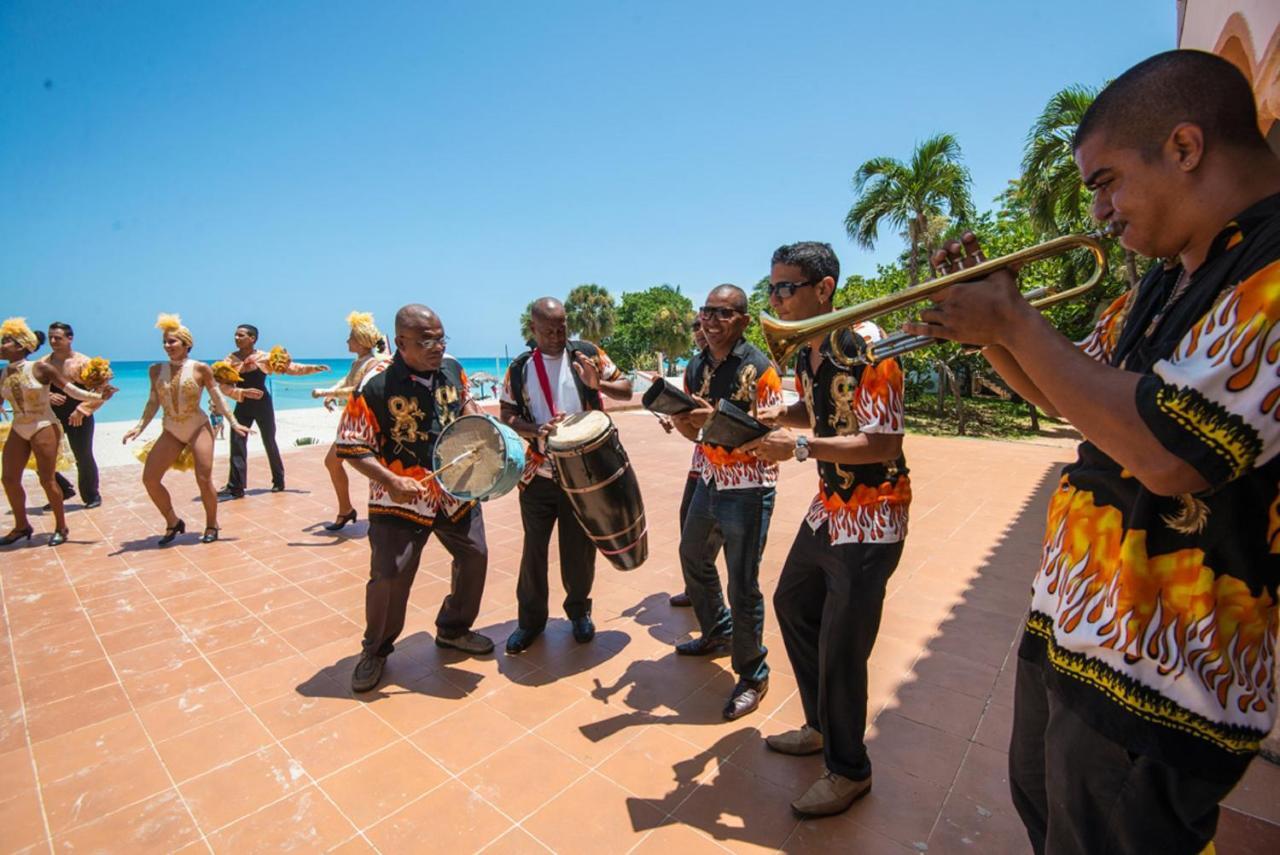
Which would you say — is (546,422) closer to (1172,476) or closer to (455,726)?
(455,726)

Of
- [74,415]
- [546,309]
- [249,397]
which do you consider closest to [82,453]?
[74,415]

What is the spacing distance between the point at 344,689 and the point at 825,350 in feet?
10.8

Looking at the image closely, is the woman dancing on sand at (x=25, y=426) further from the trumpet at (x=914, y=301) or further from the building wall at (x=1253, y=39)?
the building wall at (x=1253, y=39)

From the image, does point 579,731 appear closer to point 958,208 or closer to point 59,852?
point 59,852

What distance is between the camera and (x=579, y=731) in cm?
311

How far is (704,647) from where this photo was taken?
151 inches

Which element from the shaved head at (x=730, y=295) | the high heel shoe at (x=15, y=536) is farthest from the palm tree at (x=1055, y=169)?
the high heel shoe at (x=15, y=536)

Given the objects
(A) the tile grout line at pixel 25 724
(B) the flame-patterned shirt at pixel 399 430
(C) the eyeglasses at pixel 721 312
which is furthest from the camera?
(B) the flame-patterned shirt at pixel 399 430

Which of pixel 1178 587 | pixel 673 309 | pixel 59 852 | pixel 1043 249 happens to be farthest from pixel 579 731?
pixel 673 309

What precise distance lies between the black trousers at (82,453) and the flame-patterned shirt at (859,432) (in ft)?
30.5

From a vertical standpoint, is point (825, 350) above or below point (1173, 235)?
below

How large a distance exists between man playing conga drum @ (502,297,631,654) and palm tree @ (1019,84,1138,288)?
36.7ft

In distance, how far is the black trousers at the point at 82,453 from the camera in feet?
25.6

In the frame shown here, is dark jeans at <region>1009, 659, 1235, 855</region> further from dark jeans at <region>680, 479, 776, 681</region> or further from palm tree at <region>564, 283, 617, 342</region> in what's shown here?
palm tree at <region>564, 283, 617, 342</region>
